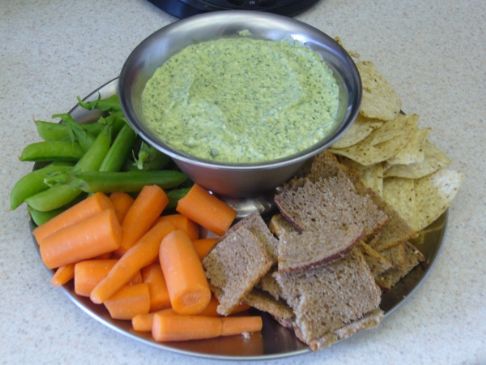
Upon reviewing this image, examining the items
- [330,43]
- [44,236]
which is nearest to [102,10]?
[330,43]

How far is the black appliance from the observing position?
2.11 meters

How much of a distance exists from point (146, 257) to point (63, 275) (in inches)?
7.3

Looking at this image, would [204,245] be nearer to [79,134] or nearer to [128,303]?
[128,303]

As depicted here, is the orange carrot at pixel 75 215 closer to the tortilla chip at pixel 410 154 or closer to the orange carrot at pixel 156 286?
the orange carrot at pixel 156 286

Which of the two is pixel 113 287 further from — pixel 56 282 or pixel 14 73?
pixel 14 73

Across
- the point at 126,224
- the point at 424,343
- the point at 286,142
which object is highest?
the point at 286,142

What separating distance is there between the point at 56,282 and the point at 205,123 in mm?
498

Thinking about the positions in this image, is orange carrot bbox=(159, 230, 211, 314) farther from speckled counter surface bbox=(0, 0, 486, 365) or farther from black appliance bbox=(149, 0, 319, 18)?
black appliance bbox=(149, 0, 319, 18)

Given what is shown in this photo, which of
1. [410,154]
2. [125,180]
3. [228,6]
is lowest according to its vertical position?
[125,180]

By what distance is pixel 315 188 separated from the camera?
154 cm

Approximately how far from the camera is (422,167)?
1658 millimetres

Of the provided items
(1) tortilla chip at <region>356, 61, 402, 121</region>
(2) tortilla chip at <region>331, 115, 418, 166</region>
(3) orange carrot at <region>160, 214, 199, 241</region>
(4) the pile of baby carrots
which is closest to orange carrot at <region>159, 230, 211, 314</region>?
(4) the pile of baby carrots

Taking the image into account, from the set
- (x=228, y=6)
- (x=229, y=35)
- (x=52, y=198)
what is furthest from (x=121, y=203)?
(x=228, y=6)

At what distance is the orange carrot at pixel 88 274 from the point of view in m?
1.37
